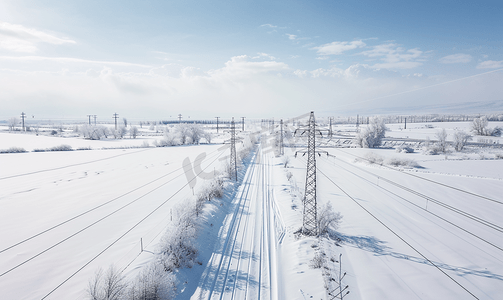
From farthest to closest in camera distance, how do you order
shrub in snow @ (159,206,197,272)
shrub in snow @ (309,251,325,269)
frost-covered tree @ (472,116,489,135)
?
frost-covered tree @ (472,116,489,135)
shrub in snow @ (309,251,325,269)
shrub in snow @ (159,206,197,272)

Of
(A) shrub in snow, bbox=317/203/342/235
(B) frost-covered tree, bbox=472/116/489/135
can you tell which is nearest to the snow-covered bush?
(A) shrub in snow, bbox=317/203/342/235

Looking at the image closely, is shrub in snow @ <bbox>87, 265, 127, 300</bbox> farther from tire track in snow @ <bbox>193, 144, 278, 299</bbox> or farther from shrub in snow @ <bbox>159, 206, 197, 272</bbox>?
tire track in snow @ <bbox>193, 144, 278, 299</bbox>

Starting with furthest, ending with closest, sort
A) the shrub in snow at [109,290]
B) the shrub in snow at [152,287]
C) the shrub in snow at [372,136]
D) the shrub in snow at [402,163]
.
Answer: the shrub in snow at [372,136], the shrub in snow at [402,163], the shrub in snow at [152,287], the shrub in snow at [109,290]

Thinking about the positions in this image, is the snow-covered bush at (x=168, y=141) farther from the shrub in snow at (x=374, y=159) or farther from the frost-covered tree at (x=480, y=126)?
the frost-covered tree at (x=480, y=126)

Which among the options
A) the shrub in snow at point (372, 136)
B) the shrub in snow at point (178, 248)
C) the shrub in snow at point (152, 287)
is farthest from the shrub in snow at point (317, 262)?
the shrub in snow at point (372, 136)

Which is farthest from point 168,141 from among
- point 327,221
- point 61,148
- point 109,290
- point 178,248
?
point 109,290

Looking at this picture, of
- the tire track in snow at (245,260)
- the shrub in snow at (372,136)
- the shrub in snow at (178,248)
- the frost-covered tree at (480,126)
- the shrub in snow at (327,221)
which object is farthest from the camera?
the frost-covered tree at (480,126)

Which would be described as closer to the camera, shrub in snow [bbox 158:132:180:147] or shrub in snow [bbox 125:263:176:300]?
shrub in snow [bbox 125:263:176:300]

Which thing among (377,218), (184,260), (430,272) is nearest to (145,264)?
(184,260)
